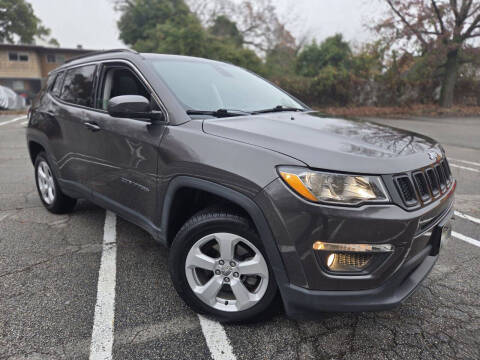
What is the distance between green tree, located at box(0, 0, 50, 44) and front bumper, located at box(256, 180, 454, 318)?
164ft

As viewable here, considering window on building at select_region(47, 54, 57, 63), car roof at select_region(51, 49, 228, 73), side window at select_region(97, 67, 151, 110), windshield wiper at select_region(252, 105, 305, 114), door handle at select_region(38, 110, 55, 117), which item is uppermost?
window on building at select_region(47, 54, 57, 63)

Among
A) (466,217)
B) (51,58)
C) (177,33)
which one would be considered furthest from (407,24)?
(51,58)

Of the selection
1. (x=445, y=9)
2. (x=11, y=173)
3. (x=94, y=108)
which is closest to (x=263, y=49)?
(x=445, y=9)

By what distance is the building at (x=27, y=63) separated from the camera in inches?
1321

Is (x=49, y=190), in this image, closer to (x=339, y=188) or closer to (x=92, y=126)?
(x=92, y=126)

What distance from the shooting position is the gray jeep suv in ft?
5.56

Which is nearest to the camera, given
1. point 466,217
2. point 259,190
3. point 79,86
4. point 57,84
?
point 259,190

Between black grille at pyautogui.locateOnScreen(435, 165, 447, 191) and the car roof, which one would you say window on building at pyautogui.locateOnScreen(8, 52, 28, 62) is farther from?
black grille at pyautogui.locateOnScreen(435, 165, 447, 191)

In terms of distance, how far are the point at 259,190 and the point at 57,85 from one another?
9.81 ft

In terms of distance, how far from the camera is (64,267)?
281 cm

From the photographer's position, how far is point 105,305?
7.63 feet

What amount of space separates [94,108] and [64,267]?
1.32 m

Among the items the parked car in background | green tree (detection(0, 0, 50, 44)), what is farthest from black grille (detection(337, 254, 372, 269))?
green tree (detection(0, 0, 50, 44))

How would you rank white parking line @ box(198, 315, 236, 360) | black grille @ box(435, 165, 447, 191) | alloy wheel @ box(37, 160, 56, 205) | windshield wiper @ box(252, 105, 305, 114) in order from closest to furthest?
1. white parking line @ box(198, 315, 236, 360)
2. black grille @ box(435, 165, 447, 191)
3. windshield wiper @ box(252, 105, 305, 114)
4. alloy wheel @ box(37, 160, 56, 205)
